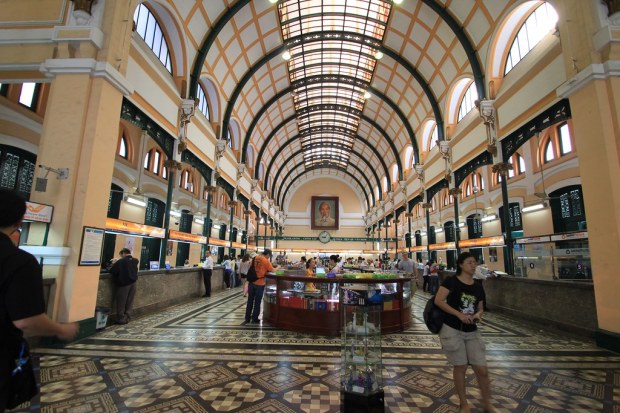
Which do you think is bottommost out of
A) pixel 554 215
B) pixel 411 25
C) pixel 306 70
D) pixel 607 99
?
pixel 554 215

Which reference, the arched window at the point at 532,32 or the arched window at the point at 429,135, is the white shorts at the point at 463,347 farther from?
the arched window at the point at 429,135

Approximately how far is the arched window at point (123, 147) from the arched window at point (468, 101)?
40.5 feet

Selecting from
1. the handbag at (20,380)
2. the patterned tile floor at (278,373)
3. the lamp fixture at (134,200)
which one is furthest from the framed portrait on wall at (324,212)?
the handbag at (20,380)

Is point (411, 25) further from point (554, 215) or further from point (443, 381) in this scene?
point (443, 381)

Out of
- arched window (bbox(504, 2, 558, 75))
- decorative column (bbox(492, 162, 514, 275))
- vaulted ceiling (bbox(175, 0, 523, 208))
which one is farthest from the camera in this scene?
vaulted ceiling (bbox(175, 0, 523, 208))

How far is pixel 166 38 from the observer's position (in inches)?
332

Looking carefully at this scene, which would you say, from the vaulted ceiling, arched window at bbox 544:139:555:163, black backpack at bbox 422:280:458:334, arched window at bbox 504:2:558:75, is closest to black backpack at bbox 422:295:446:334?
black backpack at bbox 422:280:458:334

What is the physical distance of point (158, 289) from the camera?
282 inches

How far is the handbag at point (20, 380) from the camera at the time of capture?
125 cm

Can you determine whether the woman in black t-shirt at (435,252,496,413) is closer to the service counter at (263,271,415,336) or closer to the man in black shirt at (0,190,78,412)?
the man in black shirt at (0,190,78,412)

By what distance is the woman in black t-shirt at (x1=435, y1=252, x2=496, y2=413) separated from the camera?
2.48 m

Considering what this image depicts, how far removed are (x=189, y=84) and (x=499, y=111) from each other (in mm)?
9095

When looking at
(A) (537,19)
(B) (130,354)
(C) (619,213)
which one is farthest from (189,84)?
(C) (619,213)

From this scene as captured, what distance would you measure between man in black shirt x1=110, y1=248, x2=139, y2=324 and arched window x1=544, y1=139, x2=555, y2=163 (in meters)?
12.5
